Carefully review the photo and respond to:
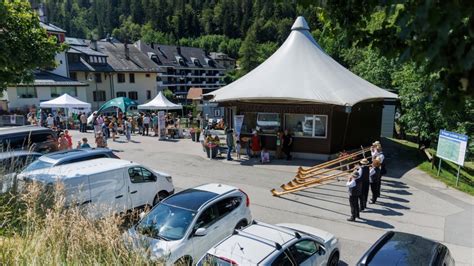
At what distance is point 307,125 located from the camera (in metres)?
18.5

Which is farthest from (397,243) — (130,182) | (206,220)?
(130,182)

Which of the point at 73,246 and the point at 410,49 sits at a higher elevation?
the point at 410,49

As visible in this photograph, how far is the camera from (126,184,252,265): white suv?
6.89m

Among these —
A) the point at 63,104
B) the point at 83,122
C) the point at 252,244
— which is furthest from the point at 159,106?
the point at 252,244

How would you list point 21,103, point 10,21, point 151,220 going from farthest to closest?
point 21,103 < point 10,21 < point 151,220

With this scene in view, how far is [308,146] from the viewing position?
18.4 meters

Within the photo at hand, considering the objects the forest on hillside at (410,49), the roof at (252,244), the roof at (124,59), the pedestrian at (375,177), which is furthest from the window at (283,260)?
the roof at (124,59)

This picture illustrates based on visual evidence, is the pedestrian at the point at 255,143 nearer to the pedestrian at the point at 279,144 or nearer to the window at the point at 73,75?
the pedestrian at the point at 279,144

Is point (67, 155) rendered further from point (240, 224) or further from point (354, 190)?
point (354, 190)

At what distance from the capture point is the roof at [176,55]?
75575 mm

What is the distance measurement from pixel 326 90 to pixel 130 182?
37.8 ft

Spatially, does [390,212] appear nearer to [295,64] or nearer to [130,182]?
[130,182]

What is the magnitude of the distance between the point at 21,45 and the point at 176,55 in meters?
78.0

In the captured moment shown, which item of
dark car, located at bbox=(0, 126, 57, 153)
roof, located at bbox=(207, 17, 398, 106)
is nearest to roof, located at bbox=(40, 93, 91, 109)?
dark car, located at bbox=(0, 126, 57, 153)
